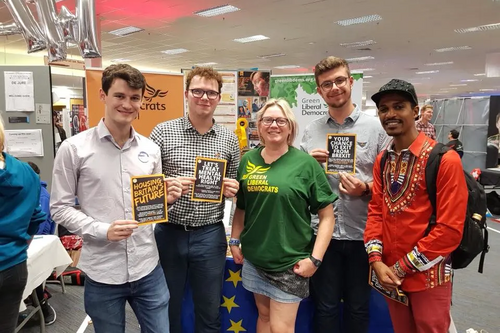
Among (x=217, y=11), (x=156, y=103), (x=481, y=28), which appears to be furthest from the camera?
(x=481, y=28)

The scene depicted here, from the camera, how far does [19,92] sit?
4273 mm

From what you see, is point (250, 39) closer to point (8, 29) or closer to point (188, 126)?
point (8, 29)

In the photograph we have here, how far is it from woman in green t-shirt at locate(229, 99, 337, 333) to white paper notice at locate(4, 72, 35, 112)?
12.2 ft

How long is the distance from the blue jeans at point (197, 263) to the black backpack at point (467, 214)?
1.08m

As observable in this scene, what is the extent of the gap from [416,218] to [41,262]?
257 cm

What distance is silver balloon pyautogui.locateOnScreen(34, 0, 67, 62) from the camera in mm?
5207

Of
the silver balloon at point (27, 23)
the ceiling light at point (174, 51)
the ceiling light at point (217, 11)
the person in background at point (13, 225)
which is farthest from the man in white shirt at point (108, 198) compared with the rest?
the ceiling light at point (174, 51)

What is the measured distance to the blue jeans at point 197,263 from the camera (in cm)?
192

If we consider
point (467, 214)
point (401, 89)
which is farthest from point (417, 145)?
point (467, 214)

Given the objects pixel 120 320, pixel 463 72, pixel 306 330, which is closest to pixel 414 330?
pixel 306 330

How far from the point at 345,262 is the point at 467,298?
94.5 inches

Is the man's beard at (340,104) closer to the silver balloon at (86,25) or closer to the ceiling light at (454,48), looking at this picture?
the silver balloon at (86,25)

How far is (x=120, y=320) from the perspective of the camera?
1663 millimetres

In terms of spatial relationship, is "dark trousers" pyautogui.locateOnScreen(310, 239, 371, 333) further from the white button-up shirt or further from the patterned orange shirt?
the white button-up shirt
